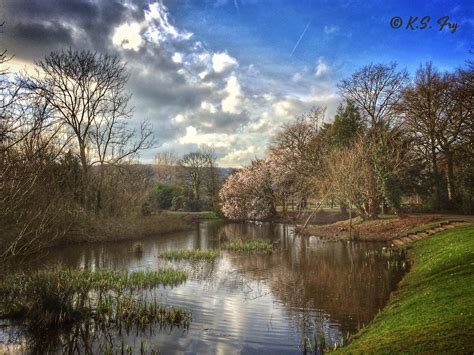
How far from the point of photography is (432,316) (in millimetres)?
8711

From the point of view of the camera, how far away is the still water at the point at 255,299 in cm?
1029

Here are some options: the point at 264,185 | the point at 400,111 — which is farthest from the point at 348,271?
the point at 264,185

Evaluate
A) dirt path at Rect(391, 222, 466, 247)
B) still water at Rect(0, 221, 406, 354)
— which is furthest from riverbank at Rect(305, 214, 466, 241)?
still water at Rect(0, 221, 406, 354)

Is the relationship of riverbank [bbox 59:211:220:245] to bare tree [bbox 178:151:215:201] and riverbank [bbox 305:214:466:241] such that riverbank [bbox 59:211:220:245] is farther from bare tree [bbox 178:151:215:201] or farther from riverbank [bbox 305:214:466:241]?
bare tree [bbox 178:151:215:201]

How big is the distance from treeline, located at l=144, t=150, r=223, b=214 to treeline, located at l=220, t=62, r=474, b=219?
1764 cm

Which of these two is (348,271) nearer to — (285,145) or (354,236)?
(354,236)

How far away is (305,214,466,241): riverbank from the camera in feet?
91.4

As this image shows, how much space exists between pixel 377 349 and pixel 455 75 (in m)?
38.5

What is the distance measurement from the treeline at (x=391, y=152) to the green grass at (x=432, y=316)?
20079 mm

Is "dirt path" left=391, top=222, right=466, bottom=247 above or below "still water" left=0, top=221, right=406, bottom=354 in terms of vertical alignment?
above

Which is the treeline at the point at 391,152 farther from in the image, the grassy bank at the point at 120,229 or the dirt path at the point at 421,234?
the grassy bank at the point at 120,229

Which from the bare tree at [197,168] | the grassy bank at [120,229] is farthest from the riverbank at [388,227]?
the bare tree at [197,168]

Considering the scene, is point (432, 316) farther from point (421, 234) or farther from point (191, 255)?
point (421, 234)

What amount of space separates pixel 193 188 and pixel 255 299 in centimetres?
6154
